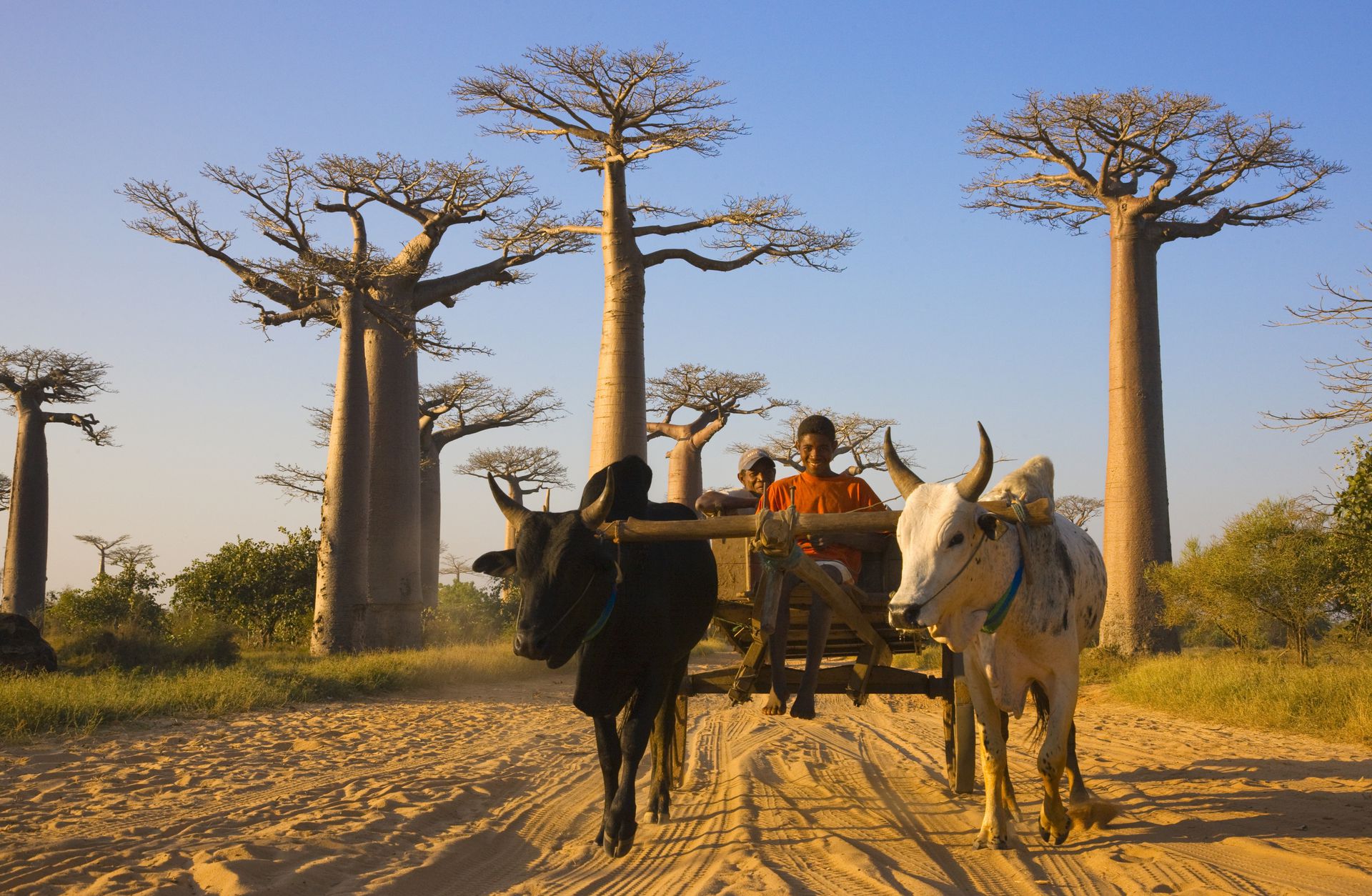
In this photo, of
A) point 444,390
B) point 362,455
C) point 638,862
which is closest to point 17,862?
point 638,862

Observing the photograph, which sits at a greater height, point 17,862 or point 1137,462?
point 1137,462

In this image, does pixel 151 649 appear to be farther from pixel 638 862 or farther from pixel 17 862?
pixel 638 862

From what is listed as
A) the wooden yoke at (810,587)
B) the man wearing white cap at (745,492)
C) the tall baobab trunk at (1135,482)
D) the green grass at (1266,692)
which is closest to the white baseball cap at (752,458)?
the man wearing white cap at (745,492)

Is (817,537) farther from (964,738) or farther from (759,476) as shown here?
(759,476)

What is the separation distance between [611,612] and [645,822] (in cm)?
131

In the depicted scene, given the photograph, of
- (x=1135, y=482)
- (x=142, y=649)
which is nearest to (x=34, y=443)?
(x=142, y=649)

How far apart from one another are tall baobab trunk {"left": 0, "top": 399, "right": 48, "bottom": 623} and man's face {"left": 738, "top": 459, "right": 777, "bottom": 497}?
63.6 feet

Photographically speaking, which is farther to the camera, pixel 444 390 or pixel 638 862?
pixel 444 390

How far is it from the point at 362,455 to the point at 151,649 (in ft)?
11.6

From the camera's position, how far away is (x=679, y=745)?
6277mm

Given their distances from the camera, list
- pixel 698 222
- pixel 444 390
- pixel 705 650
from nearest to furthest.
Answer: pixel 698 222 → pixel 705 650 → pixel 444 390

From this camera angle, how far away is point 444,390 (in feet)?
88.9

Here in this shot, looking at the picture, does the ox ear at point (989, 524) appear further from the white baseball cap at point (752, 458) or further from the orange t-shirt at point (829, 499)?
the white baseball cap at point (752, 458)

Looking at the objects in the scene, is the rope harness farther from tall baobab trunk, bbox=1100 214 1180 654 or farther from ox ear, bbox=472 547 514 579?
tall baobab trunk, bbox=1100 214 1180 654
